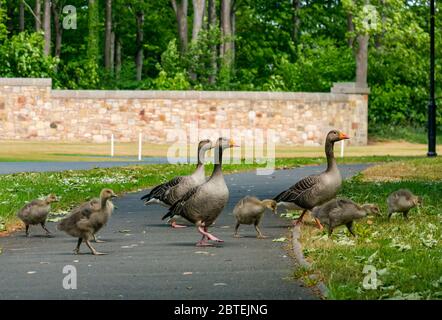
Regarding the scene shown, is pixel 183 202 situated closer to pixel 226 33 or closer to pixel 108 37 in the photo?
pixel 226 33

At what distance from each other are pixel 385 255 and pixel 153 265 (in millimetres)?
2707

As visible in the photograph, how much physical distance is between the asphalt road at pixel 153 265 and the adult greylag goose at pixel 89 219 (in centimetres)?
29

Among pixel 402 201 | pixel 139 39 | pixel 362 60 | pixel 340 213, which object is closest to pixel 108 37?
pixel 139 39

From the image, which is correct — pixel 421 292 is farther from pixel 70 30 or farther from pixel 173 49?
pixel 70 30

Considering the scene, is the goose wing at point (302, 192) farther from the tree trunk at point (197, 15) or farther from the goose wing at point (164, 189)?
the tree trunk at point (197, 15)

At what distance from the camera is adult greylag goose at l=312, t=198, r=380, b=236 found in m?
16.1

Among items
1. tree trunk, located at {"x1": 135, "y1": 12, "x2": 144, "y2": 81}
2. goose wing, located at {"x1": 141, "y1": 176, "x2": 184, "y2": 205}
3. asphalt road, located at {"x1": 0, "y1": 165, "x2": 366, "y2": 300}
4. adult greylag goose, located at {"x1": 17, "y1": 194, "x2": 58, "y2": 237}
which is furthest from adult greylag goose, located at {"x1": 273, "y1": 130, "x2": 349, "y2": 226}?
tree trunk, located at {"x1": 135, "y1": 12, "x2": 144, "y2": 81}

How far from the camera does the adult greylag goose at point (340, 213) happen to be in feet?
52.7

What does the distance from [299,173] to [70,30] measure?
49.4m

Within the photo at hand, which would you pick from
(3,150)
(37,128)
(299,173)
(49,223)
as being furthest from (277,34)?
(49,223)

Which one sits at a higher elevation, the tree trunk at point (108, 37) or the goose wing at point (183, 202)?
the tree trunk at point (108, 37)

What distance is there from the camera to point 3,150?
48.4 metres

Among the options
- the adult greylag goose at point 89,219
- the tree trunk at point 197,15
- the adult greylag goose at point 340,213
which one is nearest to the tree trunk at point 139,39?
the tree trunk at point 197,15
